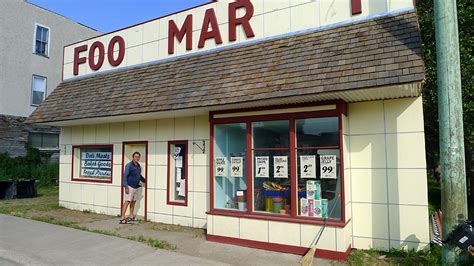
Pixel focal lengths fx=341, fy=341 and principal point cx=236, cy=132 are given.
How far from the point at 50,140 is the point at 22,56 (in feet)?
17.0

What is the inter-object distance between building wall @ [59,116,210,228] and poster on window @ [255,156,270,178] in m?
1.70

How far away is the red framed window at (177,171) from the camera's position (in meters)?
8.82

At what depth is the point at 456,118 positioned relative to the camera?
5031 mm

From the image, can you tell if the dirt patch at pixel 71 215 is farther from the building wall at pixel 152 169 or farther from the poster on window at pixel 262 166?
the poster on window at pixel 262 166

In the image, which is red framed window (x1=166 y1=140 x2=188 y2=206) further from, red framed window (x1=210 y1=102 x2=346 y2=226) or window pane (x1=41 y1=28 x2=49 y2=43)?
window pane (x1=41 y1=28 x2=49 y2=43)

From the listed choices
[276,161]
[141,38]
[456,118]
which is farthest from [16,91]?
[456,118]

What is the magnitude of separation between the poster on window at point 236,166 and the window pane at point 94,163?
468 centimetres

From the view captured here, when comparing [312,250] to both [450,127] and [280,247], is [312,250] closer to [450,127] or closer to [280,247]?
[280,247]

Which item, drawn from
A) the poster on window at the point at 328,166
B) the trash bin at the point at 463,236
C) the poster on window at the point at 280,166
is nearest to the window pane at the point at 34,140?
the poster on window at the point at 280,166

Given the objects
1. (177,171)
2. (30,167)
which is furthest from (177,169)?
(30,167)

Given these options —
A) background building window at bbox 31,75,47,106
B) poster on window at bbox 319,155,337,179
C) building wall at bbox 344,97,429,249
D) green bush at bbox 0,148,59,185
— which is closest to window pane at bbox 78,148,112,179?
poster on window at bbox 319,155,337,179

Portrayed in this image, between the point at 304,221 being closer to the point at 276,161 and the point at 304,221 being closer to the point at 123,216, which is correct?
the point at 276,161

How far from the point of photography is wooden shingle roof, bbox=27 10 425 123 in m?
5.80

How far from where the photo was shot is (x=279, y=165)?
6.83m
